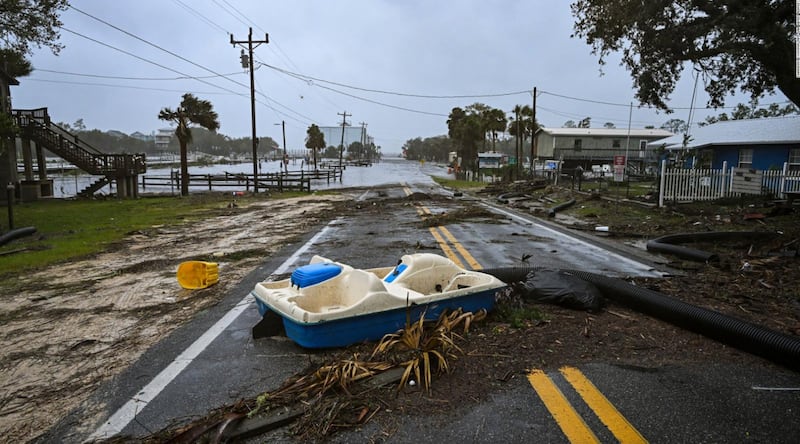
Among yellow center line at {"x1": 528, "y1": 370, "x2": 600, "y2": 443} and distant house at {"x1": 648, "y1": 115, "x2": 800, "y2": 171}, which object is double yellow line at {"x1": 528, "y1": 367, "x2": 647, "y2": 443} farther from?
distant house at {"x1": 648, "y1": 115, "x2": 800, "y2": 171}

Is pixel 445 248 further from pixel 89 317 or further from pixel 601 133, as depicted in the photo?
pixel 601 133

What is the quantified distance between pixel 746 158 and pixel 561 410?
33942mm

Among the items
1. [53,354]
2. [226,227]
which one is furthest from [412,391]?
[226,227]

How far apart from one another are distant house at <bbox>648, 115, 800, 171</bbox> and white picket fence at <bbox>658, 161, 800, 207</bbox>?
971cm

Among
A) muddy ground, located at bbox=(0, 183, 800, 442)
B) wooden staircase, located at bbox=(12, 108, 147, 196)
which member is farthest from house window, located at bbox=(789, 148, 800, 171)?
wooden staircase, located at bbox=(12, 108, 147, 196)

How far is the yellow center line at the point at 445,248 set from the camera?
7.81 metres

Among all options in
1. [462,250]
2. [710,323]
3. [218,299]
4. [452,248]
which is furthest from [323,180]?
[710,323]

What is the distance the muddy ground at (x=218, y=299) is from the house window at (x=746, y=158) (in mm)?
24817

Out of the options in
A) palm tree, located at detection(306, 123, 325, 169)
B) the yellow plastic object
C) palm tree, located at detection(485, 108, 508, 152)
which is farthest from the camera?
palm tree, located at detection(306, 123, 325, 169)

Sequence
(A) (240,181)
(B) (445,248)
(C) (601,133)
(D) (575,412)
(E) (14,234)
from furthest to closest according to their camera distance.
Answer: (C) (601,133)
(A) (240,181)
(E) (14,234)
(B) (445,248)
(D) (575,412)

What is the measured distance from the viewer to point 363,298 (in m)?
4.04

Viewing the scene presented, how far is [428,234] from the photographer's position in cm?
1130

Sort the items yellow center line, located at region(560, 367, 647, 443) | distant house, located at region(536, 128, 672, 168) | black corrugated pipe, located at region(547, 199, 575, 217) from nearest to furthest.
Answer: yellow center line, located at region(560, 367, 647, 443), black corrugated pipe, located at region(547, 199, 575, 217), distant house, located at region(536, 128, 672, 168)

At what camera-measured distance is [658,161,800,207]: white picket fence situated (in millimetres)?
17469
